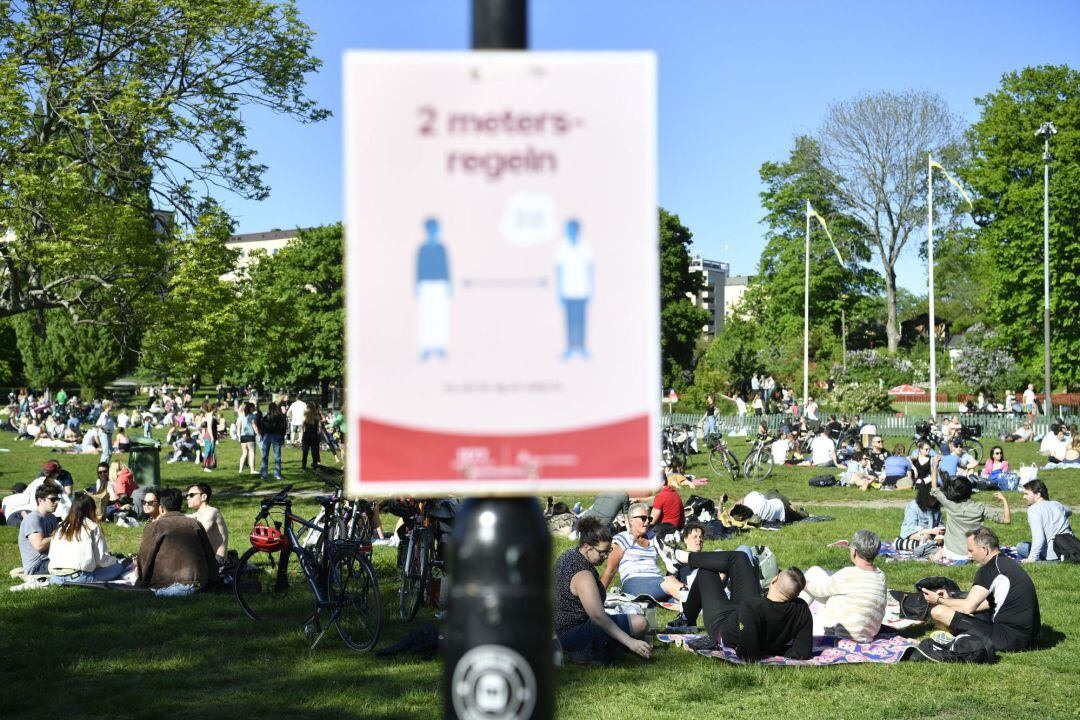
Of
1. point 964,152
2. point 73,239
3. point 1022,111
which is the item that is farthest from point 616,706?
point 964,152

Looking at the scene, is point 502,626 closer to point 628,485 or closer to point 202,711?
point 628,485

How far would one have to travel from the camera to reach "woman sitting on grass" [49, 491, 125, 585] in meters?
12.5

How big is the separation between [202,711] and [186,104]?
15173mm

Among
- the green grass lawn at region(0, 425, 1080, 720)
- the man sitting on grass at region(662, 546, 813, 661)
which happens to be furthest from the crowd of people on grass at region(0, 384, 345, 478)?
the man sitting on grass at region(662, 546, 813, 661)

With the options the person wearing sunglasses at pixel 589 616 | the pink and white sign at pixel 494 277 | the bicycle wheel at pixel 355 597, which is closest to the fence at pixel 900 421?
the person wearing sunglasses at pixel 589 616

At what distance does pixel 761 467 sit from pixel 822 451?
3.15 metres

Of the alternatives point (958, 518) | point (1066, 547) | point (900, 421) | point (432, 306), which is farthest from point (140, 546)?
point (900, 421)

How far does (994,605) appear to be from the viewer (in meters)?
9.97

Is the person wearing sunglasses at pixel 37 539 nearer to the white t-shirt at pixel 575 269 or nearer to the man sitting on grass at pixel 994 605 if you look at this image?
the man sitting on grass at pixel 994 605

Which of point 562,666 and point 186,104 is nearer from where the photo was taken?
point 562,666

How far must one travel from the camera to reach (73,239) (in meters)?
18.7

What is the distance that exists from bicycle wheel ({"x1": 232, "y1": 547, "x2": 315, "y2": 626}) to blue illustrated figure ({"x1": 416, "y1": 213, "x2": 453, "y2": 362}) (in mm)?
8517

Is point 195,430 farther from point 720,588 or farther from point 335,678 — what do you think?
point 335,678

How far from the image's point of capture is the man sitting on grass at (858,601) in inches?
392
